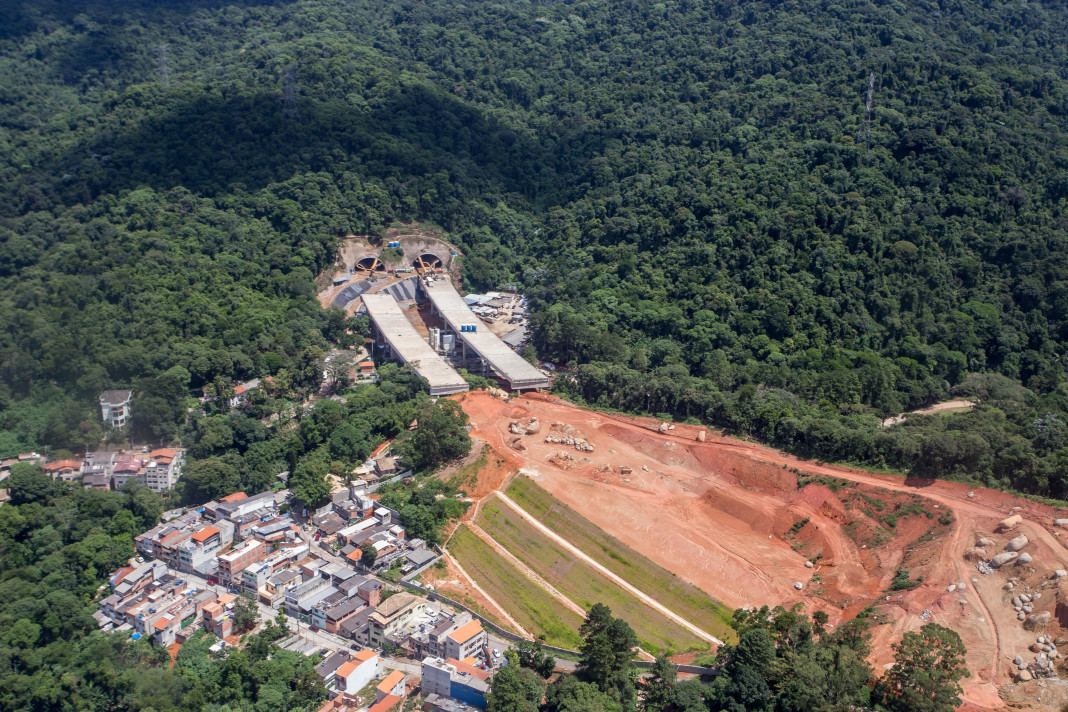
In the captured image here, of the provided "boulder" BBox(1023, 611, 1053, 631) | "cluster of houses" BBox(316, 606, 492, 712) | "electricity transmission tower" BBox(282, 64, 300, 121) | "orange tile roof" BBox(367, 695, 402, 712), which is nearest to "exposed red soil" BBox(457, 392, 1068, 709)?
"boulder" BBox(1023, 611, 1053, 631)

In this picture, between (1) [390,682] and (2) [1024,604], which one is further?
(1) [390,682]

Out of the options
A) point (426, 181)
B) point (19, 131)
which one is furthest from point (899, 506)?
point (19, 131)

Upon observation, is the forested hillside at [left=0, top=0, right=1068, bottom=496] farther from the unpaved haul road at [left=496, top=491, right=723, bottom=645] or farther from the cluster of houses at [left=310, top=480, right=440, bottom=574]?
the cluster of houses at [left=310, top=480, right=440, bottom=574]

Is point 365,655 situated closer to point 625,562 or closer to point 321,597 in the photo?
point 321,597

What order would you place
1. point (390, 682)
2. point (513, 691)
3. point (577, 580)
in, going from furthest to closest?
point (577, 580)
point (390, 682)
point (513, 691)

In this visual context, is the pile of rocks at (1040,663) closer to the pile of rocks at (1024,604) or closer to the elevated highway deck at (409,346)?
the pile of rocks at (1024,604)

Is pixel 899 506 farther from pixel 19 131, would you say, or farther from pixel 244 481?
pixel 19 131

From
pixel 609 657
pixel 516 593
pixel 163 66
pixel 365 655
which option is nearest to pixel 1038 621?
pixel 609 657
